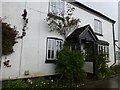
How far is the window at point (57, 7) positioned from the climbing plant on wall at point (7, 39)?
3911mm

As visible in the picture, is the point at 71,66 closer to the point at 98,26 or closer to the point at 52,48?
the point at 52,48

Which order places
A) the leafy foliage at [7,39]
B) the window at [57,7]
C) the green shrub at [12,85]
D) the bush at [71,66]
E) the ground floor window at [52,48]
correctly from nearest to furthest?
the green shrub at [12,85], the leafy foliage at [7,39], the bush at [71,66], the ground floor window at [52,48], the window at [57,7]

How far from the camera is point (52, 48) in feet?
40.0

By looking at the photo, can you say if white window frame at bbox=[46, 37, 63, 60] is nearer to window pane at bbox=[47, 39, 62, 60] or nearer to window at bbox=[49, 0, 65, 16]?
window pane at bbox=[47, 39, 62, 60]

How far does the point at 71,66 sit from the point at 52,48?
2.30m

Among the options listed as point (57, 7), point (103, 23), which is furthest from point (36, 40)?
point (103, 23)

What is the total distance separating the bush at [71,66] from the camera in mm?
10547

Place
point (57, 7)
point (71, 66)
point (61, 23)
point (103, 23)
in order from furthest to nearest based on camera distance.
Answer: point (103, 23)
point (57, 7)
point (61, 23)
point (71, 66)

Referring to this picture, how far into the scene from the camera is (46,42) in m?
11.8

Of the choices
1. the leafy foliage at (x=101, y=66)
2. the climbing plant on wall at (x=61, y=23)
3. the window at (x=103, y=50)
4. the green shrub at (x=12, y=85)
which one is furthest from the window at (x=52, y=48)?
the window at (x=103, y=50)

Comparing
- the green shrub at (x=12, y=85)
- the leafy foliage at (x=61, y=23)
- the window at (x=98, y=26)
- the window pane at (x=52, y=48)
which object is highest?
the window at (x=98, y=26)

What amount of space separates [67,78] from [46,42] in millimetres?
2833

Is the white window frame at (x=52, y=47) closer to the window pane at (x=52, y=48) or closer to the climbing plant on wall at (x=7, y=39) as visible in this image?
the window pane at (x=52, y=48)

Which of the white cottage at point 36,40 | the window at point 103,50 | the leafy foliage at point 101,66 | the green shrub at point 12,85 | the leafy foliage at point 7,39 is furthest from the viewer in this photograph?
the window at point 103,50
